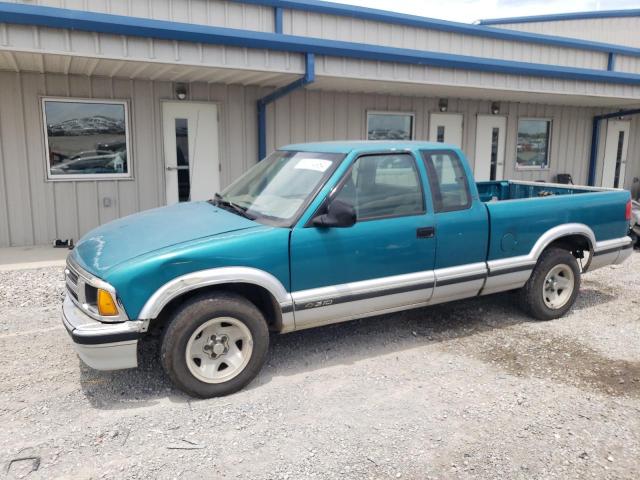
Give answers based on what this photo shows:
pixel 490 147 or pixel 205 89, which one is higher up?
pixel 205 89

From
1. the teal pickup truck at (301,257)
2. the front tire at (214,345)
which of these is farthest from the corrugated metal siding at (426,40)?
the front tire at (214,345)

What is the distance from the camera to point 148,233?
402cm

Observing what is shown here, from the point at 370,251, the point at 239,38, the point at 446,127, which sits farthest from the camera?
the point at 446,127

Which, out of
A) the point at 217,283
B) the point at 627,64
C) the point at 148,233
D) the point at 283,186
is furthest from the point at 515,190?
the point at 627,64

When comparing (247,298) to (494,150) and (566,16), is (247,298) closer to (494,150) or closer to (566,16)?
(494,150)

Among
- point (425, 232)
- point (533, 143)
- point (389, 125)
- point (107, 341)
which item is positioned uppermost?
point (389, 125)

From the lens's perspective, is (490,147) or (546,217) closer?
(546,217)

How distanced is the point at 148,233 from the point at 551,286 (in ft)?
13.3

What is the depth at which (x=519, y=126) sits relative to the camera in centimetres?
1326

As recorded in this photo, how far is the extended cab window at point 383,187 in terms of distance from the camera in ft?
14.1

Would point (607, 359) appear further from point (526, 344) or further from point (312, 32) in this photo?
point (312, 32)

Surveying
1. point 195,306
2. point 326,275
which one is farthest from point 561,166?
point 195,306

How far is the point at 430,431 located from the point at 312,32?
330 inches

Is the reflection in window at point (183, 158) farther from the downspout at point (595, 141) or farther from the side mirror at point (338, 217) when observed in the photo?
the downspout at point (595, 141)
